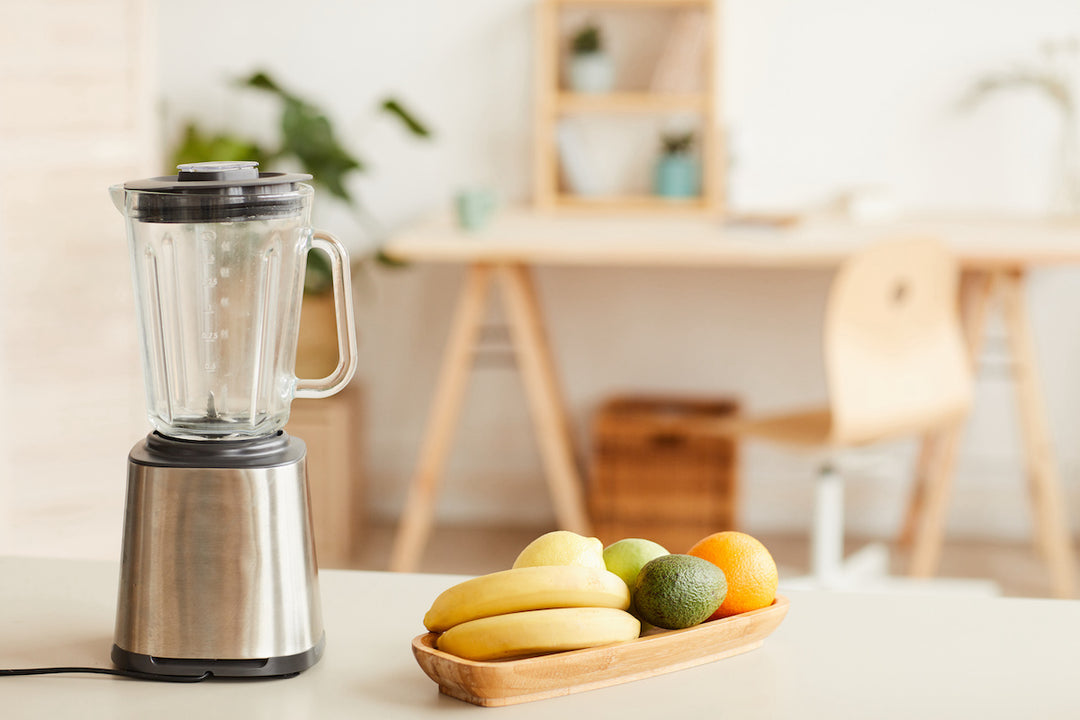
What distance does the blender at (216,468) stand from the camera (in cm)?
87

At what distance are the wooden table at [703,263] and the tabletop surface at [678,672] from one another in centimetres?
164

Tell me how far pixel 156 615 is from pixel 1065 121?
9.51 feet

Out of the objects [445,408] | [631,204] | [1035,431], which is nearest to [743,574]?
[445,408]

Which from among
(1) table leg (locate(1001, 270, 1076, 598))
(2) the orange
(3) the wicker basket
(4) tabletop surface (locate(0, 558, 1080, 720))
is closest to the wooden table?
(1) table leg (locate(1001, 270, 1076, 598))

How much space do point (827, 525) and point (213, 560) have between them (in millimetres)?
1970

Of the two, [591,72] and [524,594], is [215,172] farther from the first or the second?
[591,72]

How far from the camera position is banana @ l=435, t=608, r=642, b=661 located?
0.83 metres

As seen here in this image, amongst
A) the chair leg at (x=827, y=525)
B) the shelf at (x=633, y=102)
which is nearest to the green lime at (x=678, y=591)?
the chair leg at (x=827, y=525)

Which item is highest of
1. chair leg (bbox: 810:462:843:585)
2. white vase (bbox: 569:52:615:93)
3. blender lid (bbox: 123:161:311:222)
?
white vase (bbox: 569:52:615:93)

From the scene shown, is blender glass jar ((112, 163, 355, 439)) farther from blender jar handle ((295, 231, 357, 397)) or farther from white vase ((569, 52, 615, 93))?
white vase ((569, 52, 615, 93))

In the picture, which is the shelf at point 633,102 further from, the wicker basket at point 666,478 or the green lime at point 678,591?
the green lime at point 678,591

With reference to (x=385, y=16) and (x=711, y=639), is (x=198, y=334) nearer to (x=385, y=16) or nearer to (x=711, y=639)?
(x=711, y=639)

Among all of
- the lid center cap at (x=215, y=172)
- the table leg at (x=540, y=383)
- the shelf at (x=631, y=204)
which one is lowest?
the table leg at (x=540, y=383)

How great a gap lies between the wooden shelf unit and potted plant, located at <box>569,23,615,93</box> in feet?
0.10
